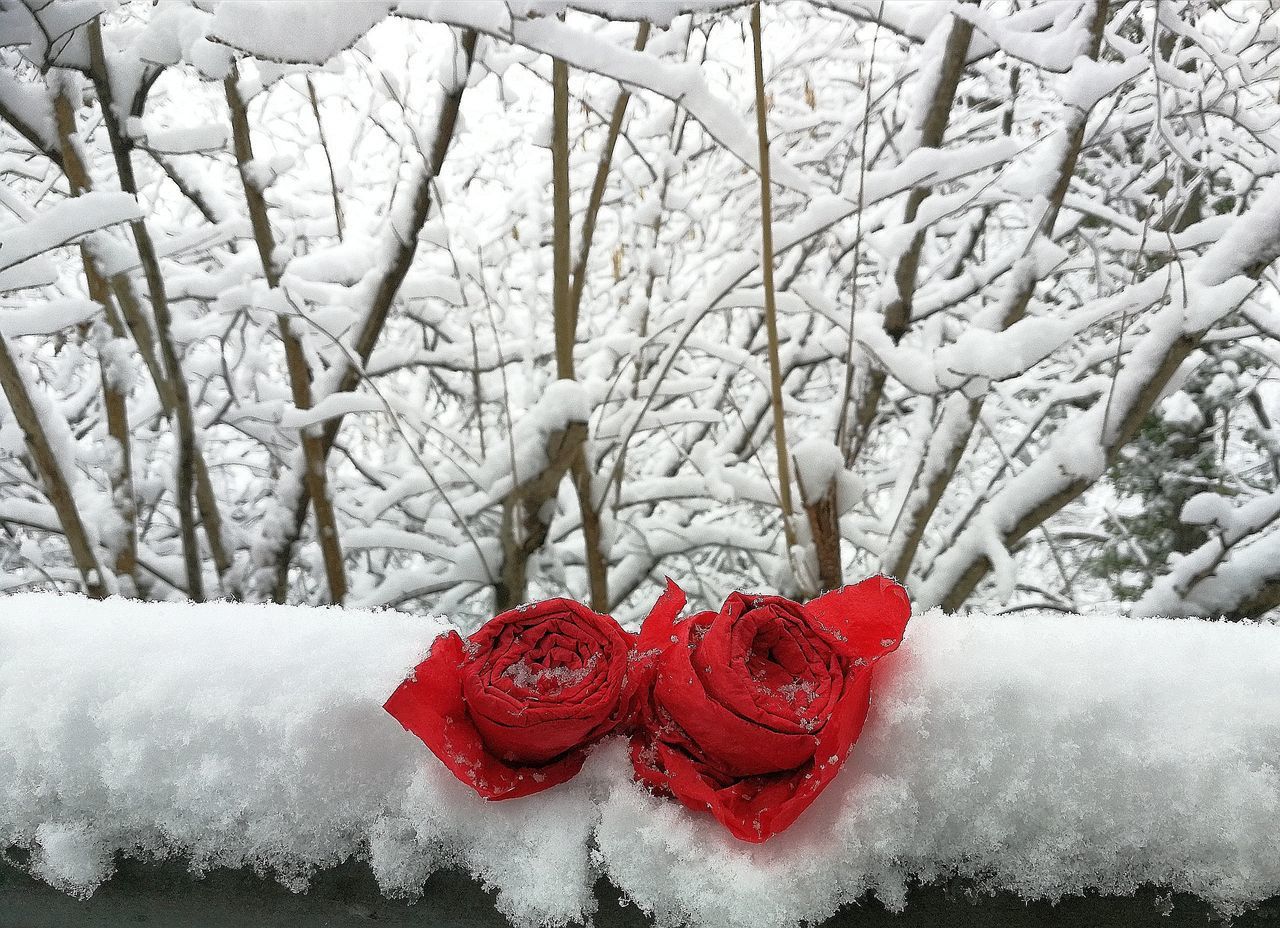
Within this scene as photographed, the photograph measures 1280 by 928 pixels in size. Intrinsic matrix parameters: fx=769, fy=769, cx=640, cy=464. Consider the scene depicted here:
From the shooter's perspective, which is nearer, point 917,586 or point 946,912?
point 946,912

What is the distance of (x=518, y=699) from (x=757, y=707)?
0.48 feet

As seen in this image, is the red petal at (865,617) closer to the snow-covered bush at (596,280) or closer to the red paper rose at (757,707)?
the red paper rose at (757,707)

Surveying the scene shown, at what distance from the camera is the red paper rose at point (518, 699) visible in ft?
1.55

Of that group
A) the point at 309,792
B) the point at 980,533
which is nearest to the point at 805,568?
the point at 980,533

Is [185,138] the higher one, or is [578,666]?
[185,138]

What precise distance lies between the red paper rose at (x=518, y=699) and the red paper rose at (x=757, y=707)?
0.04m

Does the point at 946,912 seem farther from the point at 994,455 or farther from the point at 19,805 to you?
the point at 994,455

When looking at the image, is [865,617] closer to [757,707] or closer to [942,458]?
[757,707]

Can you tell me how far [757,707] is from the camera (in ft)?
1.51

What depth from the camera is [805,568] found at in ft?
3.65

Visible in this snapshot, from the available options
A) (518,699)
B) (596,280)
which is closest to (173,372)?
(518,699)

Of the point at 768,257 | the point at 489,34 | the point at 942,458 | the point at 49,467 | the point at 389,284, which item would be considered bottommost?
the point at 942,458

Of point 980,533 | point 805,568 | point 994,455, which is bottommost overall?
point 994,455

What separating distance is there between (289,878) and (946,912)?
1.31ft
